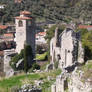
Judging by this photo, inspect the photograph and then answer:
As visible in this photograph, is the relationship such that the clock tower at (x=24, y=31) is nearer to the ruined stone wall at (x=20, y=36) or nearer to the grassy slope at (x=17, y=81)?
the ruined stone wall at (x=20, y=36)

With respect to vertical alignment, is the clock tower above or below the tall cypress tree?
above

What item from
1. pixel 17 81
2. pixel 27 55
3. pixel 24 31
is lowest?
pixel 27 55

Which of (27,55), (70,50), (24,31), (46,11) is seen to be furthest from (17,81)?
(46,11)

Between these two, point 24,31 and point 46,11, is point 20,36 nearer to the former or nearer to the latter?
point 24,31

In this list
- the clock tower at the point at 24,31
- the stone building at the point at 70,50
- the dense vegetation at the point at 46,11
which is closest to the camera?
the stone building at the point at 70,50

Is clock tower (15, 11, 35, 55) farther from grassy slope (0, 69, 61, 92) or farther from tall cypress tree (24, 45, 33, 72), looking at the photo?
grassy slope (0, 69, 61, 92)

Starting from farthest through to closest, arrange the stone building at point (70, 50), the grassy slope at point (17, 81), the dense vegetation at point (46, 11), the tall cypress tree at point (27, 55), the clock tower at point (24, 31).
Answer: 1. the dense vegetation at point (46, 11)
2. the clock tower at point (24, 31)
3. the tall cypress tree at point (27, 55)
4. the stone building at point (70, 50)
5. the grassy slope at point (17, 81)

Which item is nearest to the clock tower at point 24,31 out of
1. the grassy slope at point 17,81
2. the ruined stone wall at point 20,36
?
the ruined stone wall at point 20,36

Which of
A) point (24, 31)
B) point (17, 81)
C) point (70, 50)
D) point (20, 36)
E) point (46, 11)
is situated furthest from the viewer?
point (46, 11)

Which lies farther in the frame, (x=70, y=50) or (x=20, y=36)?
(x=20, y=36)

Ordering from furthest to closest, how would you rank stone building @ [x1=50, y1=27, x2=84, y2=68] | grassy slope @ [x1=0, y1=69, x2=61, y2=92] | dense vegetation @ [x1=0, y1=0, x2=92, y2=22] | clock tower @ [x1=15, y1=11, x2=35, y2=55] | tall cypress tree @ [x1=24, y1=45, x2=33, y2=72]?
dense vegetation @ [x1=0, y1=0, x2=92, y2=22] → clock tower @ [x1=15, y1=11, x2=35, y2=55] → tall cypress tree @ [x1=24, y1=45, x2=33, y2=72] → stone building @ [x1=50, y1=27, x2=84, y2=68] → grassy slope @ [x1=0, y1=69, x2=61, y2=92]

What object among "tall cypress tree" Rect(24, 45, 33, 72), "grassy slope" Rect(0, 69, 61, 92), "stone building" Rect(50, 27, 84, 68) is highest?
"stone building" Rect(50, 27, 84, 68)

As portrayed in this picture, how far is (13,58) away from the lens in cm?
2306

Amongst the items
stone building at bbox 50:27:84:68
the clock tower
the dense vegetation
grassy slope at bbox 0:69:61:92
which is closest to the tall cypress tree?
the clock tower
